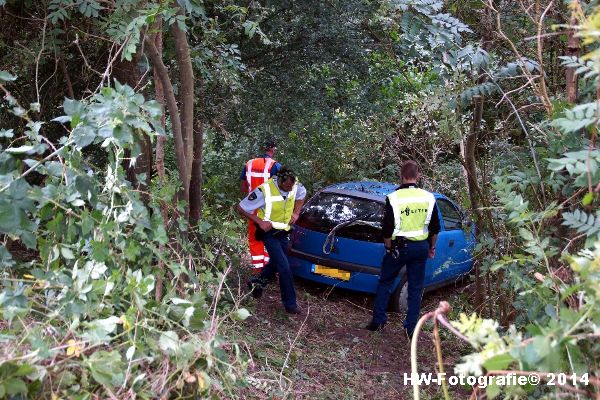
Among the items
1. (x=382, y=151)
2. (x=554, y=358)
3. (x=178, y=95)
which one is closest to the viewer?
(x=554, y=358)

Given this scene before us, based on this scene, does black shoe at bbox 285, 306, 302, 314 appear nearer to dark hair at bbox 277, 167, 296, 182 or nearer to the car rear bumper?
the car rear bumper

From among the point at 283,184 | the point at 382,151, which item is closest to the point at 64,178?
the point at 283,184

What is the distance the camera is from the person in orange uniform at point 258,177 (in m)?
7.59

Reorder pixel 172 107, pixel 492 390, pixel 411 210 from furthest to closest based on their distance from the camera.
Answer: pixel 411 210, pixel 172 107, pixel 492 390

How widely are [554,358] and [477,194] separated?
4793 mm

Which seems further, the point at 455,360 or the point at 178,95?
the point at 178,95

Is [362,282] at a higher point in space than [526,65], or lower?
lower

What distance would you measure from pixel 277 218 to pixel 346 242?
42.5 inches

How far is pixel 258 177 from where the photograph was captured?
25.6ft

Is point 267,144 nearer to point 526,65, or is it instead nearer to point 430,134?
point 430,134

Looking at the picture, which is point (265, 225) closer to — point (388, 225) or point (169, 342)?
point (388, 225)

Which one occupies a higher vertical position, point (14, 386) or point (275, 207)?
point (14, 386)

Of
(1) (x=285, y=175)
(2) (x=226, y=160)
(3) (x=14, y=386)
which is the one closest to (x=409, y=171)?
(1) (x=285, y=175)

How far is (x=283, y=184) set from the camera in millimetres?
7219
